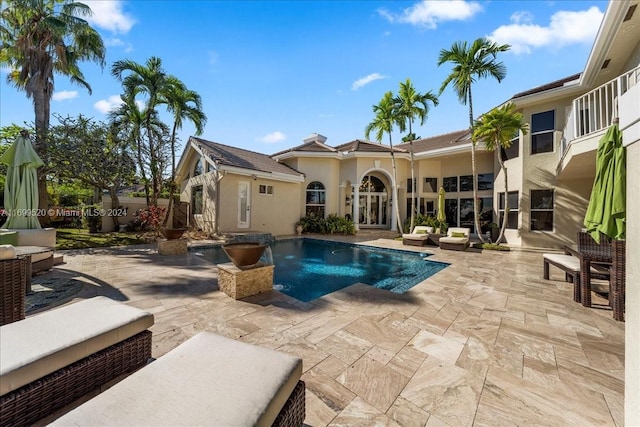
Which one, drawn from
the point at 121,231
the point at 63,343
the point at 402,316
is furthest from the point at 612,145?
the point at 121,231

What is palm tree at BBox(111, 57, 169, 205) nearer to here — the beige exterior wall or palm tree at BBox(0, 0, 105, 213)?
palm tree at BBox(0, 0, 105, 213)

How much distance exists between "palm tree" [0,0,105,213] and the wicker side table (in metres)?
13.1

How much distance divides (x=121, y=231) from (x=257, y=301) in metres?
15.6

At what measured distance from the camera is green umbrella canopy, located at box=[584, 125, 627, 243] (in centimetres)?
341

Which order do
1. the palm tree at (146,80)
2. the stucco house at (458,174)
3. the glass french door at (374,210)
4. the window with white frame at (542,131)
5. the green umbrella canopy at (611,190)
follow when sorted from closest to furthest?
the green umbrella canopy at (611,190), the stucco house at (458,174), the window with white frame at (542,131), the palm tree at (146,80), the glass french door at (374,210)

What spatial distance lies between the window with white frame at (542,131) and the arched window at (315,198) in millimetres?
11777

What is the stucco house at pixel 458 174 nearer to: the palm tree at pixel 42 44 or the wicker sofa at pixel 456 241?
the wicker sofa at pixel 456 241

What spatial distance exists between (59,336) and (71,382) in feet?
1.18

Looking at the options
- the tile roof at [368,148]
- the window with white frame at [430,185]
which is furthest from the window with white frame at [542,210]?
the tile roof at [368,148]

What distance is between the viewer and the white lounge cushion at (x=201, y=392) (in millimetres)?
1219

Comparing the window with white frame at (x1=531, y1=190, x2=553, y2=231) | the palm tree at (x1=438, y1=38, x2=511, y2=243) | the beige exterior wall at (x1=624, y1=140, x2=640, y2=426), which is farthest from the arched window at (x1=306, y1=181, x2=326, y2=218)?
the beige exterior wall at (x1=624, y1=140, x2=640, y2=426)

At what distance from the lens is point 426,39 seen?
376 inches

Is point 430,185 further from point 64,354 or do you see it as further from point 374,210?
point 64,354

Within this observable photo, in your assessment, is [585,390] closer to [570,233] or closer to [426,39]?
[426,39]
